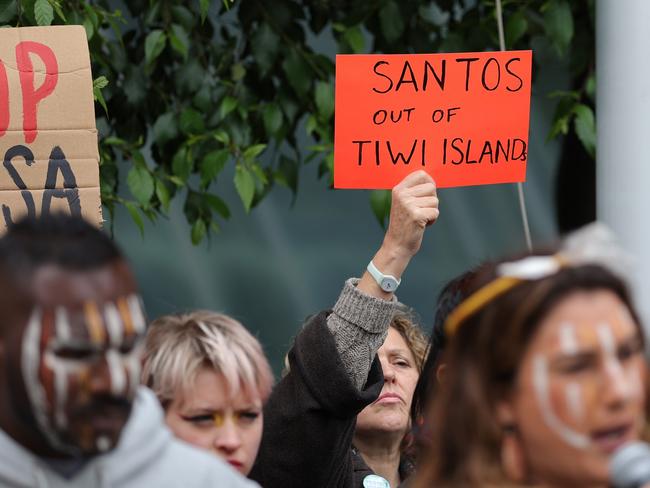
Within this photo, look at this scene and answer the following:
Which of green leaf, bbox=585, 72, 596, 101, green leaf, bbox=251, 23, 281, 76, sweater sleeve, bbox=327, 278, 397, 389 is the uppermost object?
green leaf, bbox=251, 23, 281, 76

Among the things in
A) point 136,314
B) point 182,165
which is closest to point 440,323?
point 136,314

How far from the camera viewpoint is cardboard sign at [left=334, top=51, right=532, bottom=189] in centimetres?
315

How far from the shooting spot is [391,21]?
438 cm

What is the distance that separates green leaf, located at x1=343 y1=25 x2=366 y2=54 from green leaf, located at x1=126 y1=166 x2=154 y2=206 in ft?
2.43

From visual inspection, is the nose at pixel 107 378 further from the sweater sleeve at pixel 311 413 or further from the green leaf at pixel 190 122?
the green leaf at pixel 190 122

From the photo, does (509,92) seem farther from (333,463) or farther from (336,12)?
(336,12)

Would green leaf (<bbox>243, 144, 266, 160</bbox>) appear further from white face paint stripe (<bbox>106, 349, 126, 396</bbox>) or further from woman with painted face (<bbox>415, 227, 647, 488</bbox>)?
white face paint stripe (<bbox>106, 349, 126, 396</bbox>)

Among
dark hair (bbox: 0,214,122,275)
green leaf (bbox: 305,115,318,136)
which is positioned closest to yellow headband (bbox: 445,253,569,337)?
dark hair (bbox: 0,214,122,275)

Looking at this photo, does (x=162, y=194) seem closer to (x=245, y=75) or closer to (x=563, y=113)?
(x=245, y=75)

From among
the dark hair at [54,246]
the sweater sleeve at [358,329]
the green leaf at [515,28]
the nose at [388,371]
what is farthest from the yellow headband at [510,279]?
the green leaf at [515,28]

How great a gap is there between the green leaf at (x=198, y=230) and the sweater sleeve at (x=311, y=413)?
4.78 ft

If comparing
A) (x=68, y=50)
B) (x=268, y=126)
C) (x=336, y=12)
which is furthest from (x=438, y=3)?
(x=68, y=50)

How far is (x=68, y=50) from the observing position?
3.20 metres

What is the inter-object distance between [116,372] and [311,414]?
4.00 ft
